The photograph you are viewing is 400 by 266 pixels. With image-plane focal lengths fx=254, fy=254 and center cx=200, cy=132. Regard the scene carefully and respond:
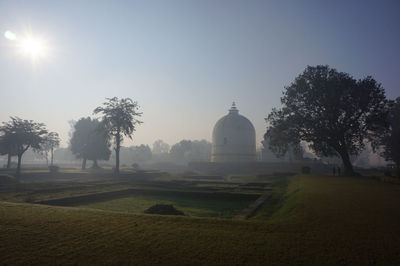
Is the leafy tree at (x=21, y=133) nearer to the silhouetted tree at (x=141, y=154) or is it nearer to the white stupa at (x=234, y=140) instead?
the white stupa at (x=234, y=140)

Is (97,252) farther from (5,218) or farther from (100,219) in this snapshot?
(5,218)

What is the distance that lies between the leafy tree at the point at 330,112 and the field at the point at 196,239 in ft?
64.9

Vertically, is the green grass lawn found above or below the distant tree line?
below

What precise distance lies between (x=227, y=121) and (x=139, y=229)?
174ft

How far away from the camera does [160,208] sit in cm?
828

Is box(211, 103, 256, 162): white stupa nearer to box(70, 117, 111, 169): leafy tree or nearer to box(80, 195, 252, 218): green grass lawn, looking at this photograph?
box(70, 117, 111, 169): leafy tree

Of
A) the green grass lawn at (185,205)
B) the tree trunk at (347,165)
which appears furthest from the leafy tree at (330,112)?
the green grass lawn at (185,205)

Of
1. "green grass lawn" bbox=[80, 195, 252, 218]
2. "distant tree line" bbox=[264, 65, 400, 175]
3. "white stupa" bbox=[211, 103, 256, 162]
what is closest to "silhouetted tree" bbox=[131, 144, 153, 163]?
"white stupa" bbox=[211, 103, 256, 162]

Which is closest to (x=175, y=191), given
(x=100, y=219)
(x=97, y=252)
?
(x=100, y=219)

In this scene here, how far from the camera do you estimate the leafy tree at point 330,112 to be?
2345cm

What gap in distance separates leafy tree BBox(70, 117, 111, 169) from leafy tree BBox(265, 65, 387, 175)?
3326 cm

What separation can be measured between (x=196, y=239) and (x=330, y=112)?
2408cm

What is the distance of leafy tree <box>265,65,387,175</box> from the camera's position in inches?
923

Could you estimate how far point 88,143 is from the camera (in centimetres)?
4706
